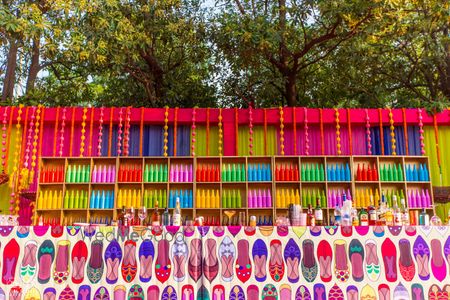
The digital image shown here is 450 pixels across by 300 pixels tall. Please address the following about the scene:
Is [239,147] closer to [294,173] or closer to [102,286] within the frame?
[294,173]

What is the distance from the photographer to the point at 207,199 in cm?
635

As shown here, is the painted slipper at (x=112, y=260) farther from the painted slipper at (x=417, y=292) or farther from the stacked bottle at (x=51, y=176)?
the stacked bottle at (x=51, y=176)

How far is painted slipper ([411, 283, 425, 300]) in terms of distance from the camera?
3.44 meters

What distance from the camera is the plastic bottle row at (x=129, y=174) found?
6371 mm

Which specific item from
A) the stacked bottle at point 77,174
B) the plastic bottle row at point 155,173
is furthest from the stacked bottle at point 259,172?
the stacked bottle at point 77,174

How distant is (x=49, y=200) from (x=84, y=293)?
313 centimetres

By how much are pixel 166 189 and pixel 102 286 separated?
3.00 meters

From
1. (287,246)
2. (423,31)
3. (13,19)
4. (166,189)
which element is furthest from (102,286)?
(423,31)

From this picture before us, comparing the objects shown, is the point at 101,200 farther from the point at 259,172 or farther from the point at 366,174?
the point at 366,174

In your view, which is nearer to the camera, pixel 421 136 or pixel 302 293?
pixel 302 293

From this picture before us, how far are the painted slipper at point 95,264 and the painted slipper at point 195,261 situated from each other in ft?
2.10

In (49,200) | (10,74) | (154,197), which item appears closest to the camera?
(49,200)

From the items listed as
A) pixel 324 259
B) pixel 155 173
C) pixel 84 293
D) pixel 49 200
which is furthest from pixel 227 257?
pixel 49 200

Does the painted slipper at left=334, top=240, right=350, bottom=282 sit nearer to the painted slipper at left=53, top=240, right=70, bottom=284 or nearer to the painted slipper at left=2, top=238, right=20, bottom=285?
the painted slipper at left=53, top=240, right=70, bottom=284
